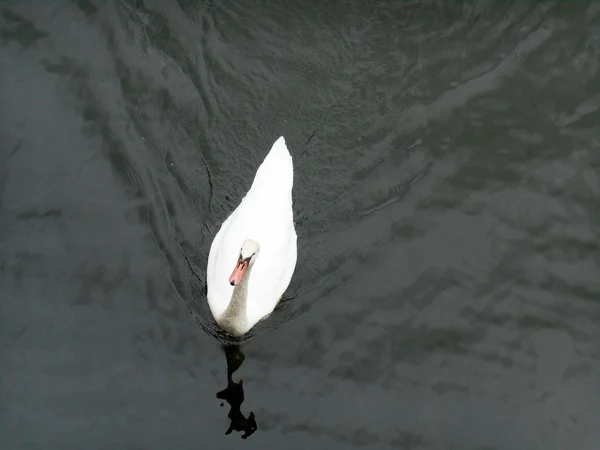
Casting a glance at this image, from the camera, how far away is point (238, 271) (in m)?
8.89

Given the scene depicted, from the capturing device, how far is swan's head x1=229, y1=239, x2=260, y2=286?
349 inches

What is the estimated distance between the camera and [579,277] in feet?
34.5

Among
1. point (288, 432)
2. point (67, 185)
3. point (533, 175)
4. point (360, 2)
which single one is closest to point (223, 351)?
point (288, 432)

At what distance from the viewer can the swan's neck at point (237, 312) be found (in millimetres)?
9219

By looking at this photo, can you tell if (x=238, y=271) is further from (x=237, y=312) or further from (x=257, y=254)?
(x=237, y=312)

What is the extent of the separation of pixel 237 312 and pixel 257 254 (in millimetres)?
723

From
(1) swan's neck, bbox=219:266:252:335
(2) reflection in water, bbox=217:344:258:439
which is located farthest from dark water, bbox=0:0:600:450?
(1) swan's neck, bbox=219:266:252:335

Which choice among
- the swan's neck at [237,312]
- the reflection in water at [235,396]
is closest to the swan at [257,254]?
the swan's neck at [237,312]

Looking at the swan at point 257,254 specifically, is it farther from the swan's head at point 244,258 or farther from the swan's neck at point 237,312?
the swan's head at point 244,258

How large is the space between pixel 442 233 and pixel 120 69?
4.81 meters

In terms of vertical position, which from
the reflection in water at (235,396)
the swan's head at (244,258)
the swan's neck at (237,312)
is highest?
the swan's head at (244,258)

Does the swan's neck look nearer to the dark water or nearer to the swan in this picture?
the swan

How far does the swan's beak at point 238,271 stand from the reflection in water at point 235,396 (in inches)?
47.0

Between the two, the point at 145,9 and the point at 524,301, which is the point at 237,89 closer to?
the point at 145,9
